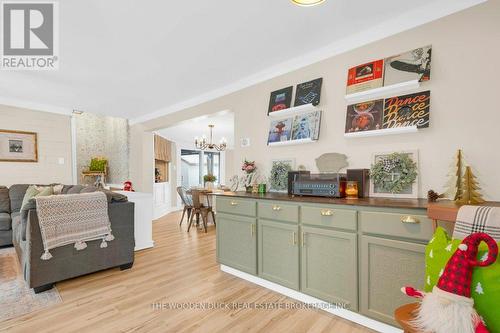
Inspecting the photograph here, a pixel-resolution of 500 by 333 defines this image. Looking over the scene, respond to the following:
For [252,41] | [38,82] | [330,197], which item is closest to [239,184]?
[330,197]

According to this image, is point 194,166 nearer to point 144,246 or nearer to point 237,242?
point 144,246

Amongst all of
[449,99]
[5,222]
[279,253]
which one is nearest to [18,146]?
[5,222]

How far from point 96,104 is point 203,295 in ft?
13.6

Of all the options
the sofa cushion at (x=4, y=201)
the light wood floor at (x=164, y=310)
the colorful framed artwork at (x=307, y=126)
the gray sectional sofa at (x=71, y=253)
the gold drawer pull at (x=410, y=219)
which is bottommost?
the light wood floor at (x=164, y=310)

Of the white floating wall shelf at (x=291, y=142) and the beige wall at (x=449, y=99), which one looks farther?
the white floating wall shelf at (x=291, y=142)

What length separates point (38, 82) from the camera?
12.0 feet

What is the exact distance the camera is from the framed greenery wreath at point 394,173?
2.05 m

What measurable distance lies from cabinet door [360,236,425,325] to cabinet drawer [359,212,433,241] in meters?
0.06

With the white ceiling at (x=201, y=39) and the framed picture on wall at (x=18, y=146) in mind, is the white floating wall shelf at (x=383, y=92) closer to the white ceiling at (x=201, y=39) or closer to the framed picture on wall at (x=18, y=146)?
the white ceiling at (x=201, y=39)

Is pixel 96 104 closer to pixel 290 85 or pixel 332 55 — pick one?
pixel 290 85

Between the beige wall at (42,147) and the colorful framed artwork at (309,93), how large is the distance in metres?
4.87

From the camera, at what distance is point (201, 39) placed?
8.08 ft

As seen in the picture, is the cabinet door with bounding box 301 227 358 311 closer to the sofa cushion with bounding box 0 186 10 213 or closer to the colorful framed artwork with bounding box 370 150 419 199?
the colorful framed artwork with bounding box 370 150 419 199

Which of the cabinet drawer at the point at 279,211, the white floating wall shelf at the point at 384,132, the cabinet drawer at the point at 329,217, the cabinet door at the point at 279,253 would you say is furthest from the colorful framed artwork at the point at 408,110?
the cabinet door at the point at 279,253
